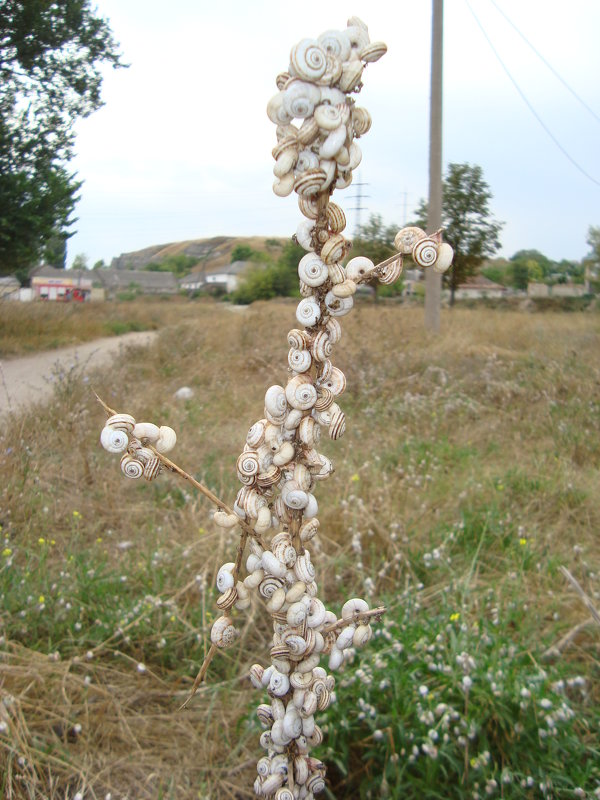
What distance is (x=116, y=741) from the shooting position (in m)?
1.83

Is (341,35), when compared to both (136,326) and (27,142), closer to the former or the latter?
(27,142)

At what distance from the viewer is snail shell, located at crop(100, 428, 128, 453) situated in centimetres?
84

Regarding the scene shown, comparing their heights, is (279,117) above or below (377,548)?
above

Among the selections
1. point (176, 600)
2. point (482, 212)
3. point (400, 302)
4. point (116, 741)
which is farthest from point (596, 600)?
point (400, 302)

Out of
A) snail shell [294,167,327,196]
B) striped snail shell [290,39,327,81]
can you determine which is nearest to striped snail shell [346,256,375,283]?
snail shell [294,167,327,196]

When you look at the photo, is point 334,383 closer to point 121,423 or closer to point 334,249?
point 334,249

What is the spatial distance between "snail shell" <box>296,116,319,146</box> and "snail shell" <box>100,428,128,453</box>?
0.42 meters

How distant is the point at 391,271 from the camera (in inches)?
34.6

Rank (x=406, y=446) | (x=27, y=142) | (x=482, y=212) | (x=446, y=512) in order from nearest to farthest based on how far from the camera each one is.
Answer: (x=446, y=512) → (x=406, y=446) → (x=27, y=142) → (x=482, y=212)

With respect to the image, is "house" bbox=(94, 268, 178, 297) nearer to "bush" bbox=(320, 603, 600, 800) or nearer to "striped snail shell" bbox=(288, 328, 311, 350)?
"bush" bbox=(320, 603, 600, 800)

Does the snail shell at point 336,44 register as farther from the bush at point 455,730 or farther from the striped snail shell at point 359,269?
the bush at point 455,730

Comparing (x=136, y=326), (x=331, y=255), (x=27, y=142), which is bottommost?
(x=136, y=326)

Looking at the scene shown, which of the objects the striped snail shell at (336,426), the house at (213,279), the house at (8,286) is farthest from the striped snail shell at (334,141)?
the house at (213,279)

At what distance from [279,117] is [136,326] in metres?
16.1
